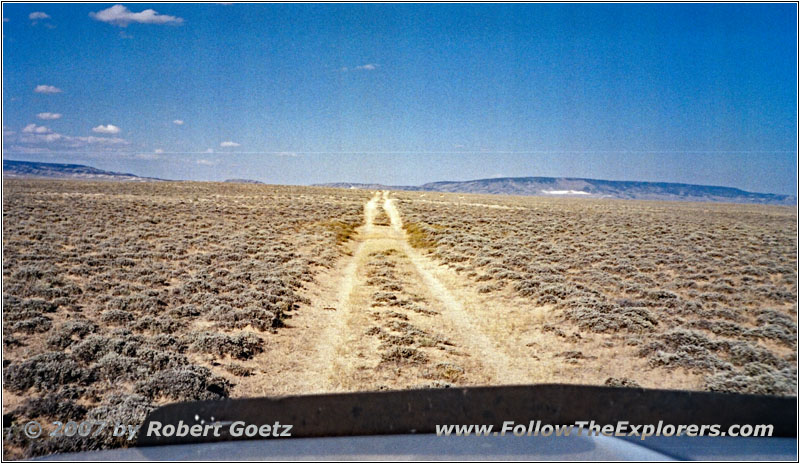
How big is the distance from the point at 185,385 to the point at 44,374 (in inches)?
78.1

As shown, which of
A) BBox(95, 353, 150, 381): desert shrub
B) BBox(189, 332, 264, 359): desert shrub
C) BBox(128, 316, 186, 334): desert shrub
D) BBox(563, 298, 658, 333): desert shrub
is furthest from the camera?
BBox(563, 298, 658, 333): desert shrub

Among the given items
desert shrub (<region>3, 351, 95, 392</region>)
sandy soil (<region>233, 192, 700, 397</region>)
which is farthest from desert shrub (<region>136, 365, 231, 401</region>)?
desert shrub (<region>3, 351, 95, 392</region>)

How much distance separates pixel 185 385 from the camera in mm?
6340

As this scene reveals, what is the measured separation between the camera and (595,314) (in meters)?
10.2

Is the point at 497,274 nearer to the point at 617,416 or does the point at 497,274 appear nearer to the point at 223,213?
the point at 617,416

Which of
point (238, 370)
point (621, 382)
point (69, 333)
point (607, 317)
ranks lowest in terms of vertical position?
point (238, 370)

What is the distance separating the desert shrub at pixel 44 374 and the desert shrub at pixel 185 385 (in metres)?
0.89

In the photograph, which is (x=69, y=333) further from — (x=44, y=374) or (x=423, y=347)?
(x=423, y=347)

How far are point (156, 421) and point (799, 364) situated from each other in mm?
9710

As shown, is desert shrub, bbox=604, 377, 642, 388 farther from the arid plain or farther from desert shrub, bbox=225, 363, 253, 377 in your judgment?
desert shrub, bbox=225, 363, 253, 377

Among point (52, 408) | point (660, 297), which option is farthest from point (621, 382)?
point (52, 408)

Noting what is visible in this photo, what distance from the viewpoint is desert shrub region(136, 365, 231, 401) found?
6.09 m

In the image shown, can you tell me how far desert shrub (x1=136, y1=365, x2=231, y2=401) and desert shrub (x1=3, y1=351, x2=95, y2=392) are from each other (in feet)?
2.93

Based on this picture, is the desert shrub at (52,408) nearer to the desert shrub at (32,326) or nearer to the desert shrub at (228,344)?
the desert shrub at (228,344)
